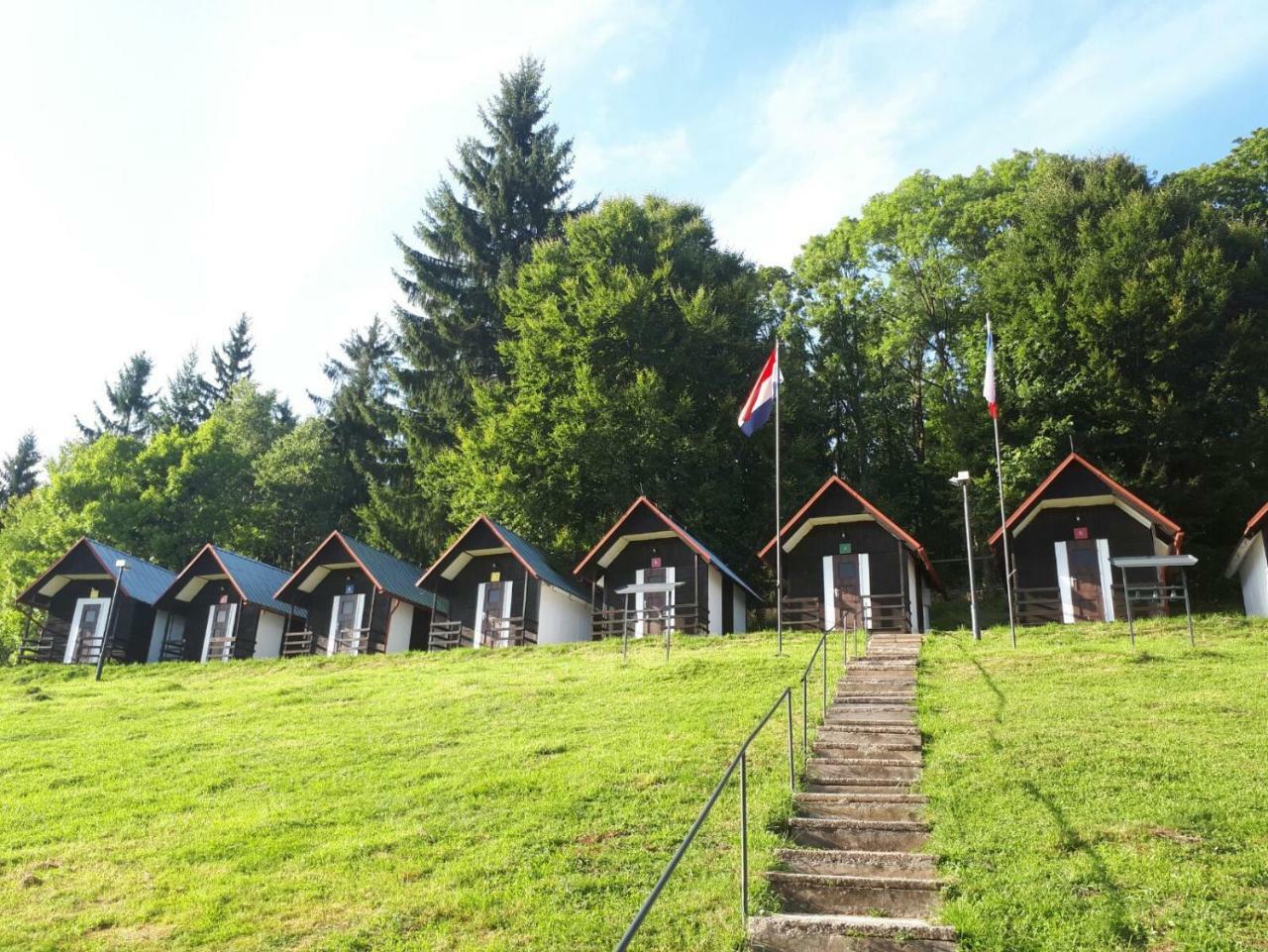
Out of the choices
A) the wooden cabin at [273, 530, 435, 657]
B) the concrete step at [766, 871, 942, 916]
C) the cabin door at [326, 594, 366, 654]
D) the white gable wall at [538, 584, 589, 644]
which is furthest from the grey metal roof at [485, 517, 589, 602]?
the concrete step at [766, 871, 942, 916]

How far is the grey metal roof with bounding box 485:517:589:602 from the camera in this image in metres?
32.5

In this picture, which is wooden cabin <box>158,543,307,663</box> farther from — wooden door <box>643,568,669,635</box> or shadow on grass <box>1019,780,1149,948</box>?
shadow on grass <box>1019,780,1149,948</box>

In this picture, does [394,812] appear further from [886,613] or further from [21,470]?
[21,470]

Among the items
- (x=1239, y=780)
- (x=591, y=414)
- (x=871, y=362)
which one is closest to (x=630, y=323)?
(x=591, y=414)

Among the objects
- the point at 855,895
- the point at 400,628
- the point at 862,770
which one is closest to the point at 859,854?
the point at 855,895

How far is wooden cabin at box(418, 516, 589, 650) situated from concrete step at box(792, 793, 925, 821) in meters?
21.2

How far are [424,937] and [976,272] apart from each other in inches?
1542

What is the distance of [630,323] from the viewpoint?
41.5m

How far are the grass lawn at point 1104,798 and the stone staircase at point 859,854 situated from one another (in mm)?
301

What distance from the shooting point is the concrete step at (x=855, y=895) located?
890 cm

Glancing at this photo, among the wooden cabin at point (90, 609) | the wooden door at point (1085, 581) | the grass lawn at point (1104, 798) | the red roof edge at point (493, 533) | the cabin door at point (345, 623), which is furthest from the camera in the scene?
the wooden cabin at point (90, 609)

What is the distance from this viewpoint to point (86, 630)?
37.9 m

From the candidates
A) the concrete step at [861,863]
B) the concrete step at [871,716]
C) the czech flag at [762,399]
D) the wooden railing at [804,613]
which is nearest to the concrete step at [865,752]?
the concrete step at [871,716]

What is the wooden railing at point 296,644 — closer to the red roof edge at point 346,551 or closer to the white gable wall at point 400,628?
the red roof edge at point 346,551
